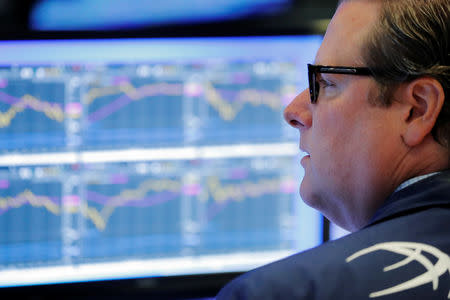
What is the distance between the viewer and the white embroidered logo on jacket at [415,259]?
622 millimetres

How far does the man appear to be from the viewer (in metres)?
0.64

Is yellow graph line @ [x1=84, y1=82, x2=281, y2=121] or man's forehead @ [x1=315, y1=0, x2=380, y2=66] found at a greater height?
man's forehead @ [x1=315, y1=0, x2=380, y2=66]

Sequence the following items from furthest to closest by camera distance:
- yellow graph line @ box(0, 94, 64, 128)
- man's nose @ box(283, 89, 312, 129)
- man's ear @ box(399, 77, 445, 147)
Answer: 1. yellow graph line @ box(0, 94, 64, 128)
2. man's nose @ box(283, 89, 312, 129)
3. man's ear @ box(399, 77, 445, 147)

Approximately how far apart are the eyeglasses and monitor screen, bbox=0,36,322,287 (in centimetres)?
23

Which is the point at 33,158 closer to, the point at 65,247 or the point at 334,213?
the point at 65,247

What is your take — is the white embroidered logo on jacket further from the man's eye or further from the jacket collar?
the man's eye

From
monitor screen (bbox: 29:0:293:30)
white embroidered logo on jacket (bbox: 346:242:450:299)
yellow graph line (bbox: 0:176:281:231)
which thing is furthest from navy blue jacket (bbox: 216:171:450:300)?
monitor screen (bbox: 29:0:293:30)

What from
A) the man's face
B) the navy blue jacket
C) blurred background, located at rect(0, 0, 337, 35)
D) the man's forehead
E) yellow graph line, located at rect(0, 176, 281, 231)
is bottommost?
the navy blue jacket

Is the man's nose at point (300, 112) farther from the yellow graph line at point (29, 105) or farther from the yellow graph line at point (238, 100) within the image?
the yellow graph line at point (29, 105)

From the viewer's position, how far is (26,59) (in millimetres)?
979

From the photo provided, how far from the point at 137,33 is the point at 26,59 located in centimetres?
16

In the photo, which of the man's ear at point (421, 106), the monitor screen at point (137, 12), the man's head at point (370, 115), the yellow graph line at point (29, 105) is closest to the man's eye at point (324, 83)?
the man's head at point (370, 115)

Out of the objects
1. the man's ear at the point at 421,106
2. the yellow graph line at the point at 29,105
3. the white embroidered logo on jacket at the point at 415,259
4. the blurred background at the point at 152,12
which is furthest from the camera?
the blurred background at the point at 152,12

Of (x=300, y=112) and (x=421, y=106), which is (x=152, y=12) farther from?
(x=421, y=106)
